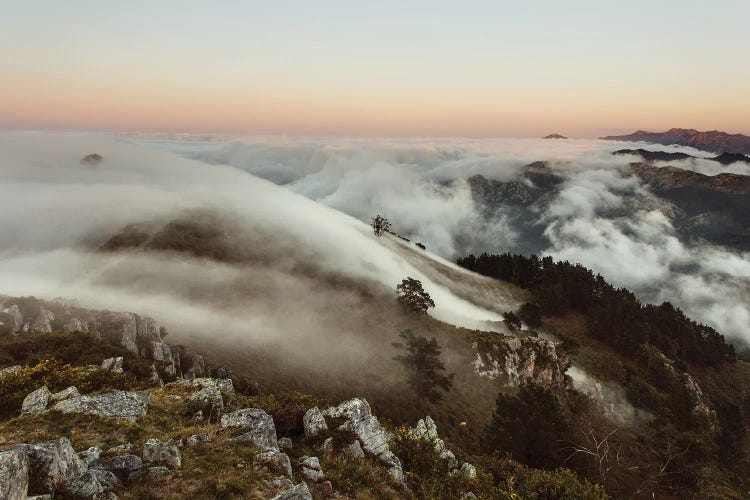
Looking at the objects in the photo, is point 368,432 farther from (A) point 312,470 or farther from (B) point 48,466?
(B) point 48,466

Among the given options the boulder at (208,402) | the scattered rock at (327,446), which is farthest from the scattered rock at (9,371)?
the scattered rock at (327,446)

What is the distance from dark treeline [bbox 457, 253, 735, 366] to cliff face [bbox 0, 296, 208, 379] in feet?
358

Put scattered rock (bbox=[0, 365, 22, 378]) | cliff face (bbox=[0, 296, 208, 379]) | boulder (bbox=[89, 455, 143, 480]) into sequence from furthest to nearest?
cliff face (bbox=[0, 296, 208, 379]) < scattered rock (bbox=[0, 365, 22, 378]) < boulder (bbox=[89, 455, 143, 480])

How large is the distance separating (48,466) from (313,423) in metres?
14.8

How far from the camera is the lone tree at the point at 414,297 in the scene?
97500mm

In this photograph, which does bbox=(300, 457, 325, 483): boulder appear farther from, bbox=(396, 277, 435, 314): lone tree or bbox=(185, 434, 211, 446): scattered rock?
bbox=(396, 277, 435, 314): lone tree

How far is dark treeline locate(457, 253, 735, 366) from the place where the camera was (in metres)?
119

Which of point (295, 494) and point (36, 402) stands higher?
point (295, 494)

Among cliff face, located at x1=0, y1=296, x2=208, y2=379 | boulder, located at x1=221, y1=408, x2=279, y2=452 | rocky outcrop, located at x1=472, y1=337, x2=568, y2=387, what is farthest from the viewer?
rocky outcrop, located at x1=472, y1=337, x2=568, y2=387

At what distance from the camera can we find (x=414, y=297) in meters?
98.6

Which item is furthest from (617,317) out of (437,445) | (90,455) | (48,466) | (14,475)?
(14,475)

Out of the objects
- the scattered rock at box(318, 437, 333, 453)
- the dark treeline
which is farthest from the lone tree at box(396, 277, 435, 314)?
the scattered rock at box(318, 437, 333, 453)

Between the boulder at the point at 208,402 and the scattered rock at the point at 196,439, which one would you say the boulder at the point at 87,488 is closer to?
the scattered rock at the point at 196,439

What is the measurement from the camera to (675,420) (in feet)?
270
